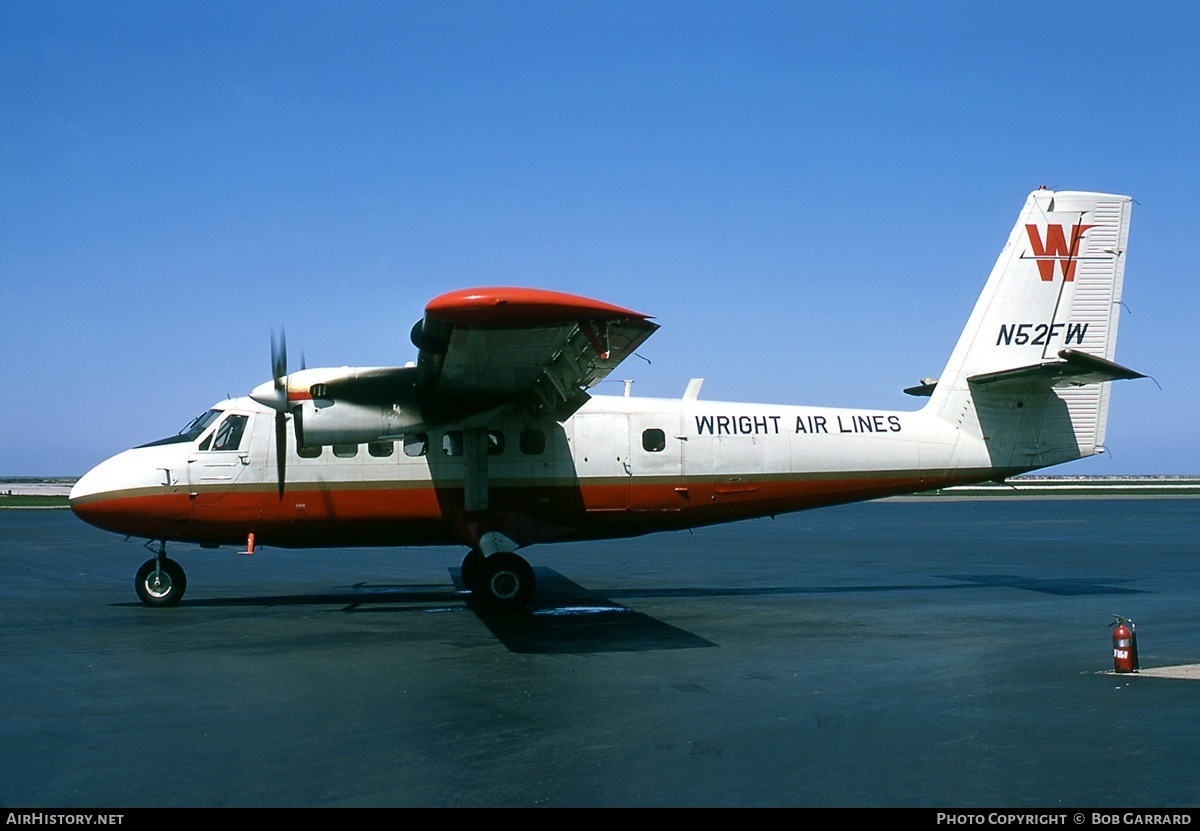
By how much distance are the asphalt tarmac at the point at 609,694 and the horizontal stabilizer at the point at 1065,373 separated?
347 cm

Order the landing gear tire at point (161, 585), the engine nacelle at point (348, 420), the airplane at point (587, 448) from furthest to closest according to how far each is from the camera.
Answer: the landing gear tire at point (161, 585) < the airplane at point (587, 448) < the engine nacelle at point (348, 420)

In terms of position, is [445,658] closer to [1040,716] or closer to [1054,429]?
[1040,716]

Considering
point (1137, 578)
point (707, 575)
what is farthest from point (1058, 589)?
point (707, 575)

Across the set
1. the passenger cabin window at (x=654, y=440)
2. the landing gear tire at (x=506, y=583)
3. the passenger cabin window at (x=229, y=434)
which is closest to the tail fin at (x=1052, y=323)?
the passenger cabin window at (x=654, y=440)

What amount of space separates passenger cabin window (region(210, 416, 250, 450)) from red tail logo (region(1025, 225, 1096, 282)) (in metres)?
13.3

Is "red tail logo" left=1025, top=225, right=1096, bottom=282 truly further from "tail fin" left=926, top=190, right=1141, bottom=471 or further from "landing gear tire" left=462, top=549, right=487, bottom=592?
"landing gear tire" left=462, top=549, right=487, bottom=592

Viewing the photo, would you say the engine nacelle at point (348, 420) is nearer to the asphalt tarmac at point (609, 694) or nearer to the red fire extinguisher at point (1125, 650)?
the asphalt tarmac at point (609, 694)

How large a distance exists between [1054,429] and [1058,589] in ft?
9.33

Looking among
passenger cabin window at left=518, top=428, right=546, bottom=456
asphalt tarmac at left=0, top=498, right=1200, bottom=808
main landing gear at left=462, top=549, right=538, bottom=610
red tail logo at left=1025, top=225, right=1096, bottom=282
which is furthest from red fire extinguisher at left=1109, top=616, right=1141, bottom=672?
passenger cabin window at left=518, top=428, right=546, bottom=456

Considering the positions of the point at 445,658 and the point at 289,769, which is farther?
the point at 445,658

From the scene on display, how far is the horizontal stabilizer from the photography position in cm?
1566

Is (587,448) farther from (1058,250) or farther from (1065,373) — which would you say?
(1058,250)

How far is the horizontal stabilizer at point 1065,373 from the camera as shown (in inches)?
617

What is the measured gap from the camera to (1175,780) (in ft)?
21.8
